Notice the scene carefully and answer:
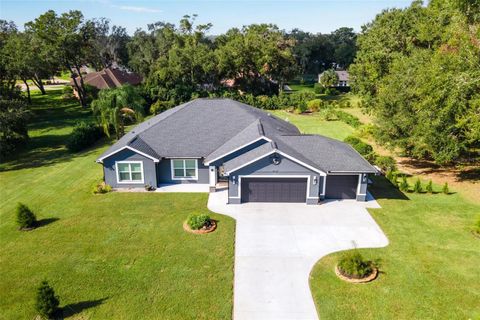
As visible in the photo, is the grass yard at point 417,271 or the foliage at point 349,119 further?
the foliage at point 349,119

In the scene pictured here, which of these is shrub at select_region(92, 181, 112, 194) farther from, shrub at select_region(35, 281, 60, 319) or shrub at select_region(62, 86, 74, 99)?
shrub at select_region(62, 86, 74, 99)

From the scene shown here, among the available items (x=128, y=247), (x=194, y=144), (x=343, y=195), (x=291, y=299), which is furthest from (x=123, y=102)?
(x=291, y=299)

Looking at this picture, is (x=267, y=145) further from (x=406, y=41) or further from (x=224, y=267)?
(x=406, y=41)

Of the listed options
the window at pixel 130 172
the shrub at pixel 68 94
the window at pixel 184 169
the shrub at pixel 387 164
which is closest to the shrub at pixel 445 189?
the shrub at pixel 387 164

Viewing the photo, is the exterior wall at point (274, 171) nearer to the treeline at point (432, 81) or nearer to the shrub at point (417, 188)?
the shrub at point (417, 188)

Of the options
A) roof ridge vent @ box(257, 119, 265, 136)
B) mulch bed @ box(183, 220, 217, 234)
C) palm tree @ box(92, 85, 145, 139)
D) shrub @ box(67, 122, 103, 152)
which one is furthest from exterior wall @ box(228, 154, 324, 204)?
shrub @ box(67, 122, 103, 152)
